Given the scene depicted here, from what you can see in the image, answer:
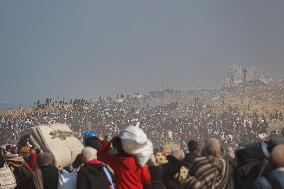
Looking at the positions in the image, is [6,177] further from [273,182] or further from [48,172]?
[273,182]

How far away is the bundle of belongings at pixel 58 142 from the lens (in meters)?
8.65

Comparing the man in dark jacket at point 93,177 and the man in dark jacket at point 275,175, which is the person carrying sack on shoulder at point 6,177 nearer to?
the man in dark jacket at point 93,177

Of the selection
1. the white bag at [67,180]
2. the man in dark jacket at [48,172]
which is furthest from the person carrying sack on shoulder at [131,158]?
the man in dark jacket at [48,172]

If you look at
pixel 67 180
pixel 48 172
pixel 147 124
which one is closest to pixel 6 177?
pixel 48 172

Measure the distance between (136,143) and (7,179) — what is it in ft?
5.74

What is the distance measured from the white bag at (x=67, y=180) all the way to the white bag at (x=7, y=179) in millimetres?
566

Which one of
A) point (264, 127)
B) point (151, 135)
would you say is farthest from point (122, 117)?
point (264, 127)

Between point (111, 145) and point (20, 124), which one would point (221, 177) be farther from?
point (20, 124)

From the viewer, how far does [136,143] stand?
5.77 metres

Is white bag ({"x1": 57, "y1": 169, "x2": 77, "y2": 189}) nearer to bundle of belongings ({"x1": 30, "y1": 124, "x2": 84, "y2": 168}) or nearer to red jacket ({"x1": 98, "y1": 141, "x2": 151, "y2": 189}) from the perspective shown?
red jacket ({"x1": 98, "y1": 141, "x2": 151, "y2": 189})

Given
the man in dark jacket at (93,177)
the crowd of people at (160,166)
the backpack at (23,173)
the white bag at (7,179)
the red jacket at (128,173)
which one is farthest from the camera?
the backpack at (23,173)

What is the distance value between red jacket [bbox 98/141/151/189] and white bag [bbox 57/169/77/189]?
19.8 inches

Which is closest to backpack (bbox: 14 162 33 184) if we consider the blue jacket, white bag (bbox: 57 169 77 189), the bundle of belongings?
white bag (bbox: 57 169 77 189)

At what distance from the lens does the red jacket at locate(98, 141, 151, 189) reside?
233 inches
